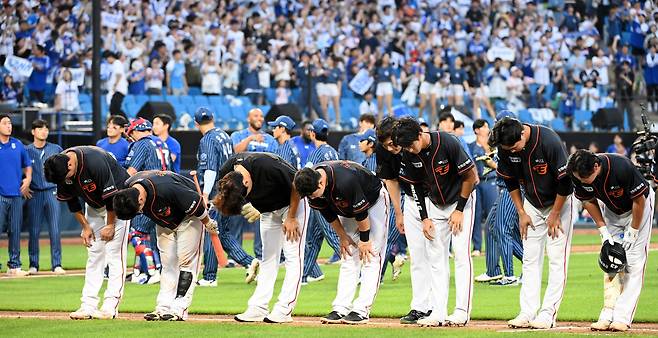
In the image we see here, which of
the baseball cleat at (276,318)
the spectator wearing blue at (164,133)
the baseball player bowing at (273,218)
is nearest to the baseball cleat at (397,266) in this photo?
the spectator wearing blue at (164,133)

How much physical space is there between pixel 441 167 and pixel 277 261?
1955 mm

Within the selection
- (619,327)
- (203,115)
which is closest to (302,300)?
(203,115)

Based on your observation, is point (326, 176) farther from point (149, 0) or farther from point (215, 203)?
point (149, 0)

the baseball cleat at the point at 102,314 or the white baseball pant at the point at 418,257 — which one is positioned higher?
the white baseball pant at the point at 418,257

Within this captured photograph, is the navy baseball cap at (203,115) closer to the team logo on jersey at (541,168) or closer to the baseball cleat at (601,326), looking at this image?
the team logo on jersey at (541,168)

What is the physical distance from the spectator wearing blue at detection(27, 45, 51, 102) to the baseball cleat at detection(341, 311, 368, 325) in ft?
53.5

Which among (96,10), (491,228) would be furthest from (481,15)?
(491,228)

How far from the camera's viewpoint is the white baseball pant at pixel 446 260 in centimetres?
1150

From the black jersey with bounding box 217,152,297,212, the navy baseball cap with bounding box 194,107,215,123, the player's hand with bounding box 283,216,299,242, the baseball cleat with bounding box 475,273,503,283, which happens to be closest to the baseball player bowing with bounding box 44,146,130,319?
the black jersey with bounding box 217,152,297,212

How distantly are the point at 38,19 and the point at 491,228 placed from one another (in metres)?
16.1

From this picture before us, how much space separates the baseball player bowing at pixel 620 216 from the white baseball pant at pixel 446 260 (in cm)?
119

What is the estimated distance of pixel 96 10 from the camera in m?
23.2

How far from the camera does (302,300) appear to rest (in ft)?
47.5

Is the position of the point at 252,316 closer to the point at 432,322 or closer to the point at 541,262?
the point at 432,322
